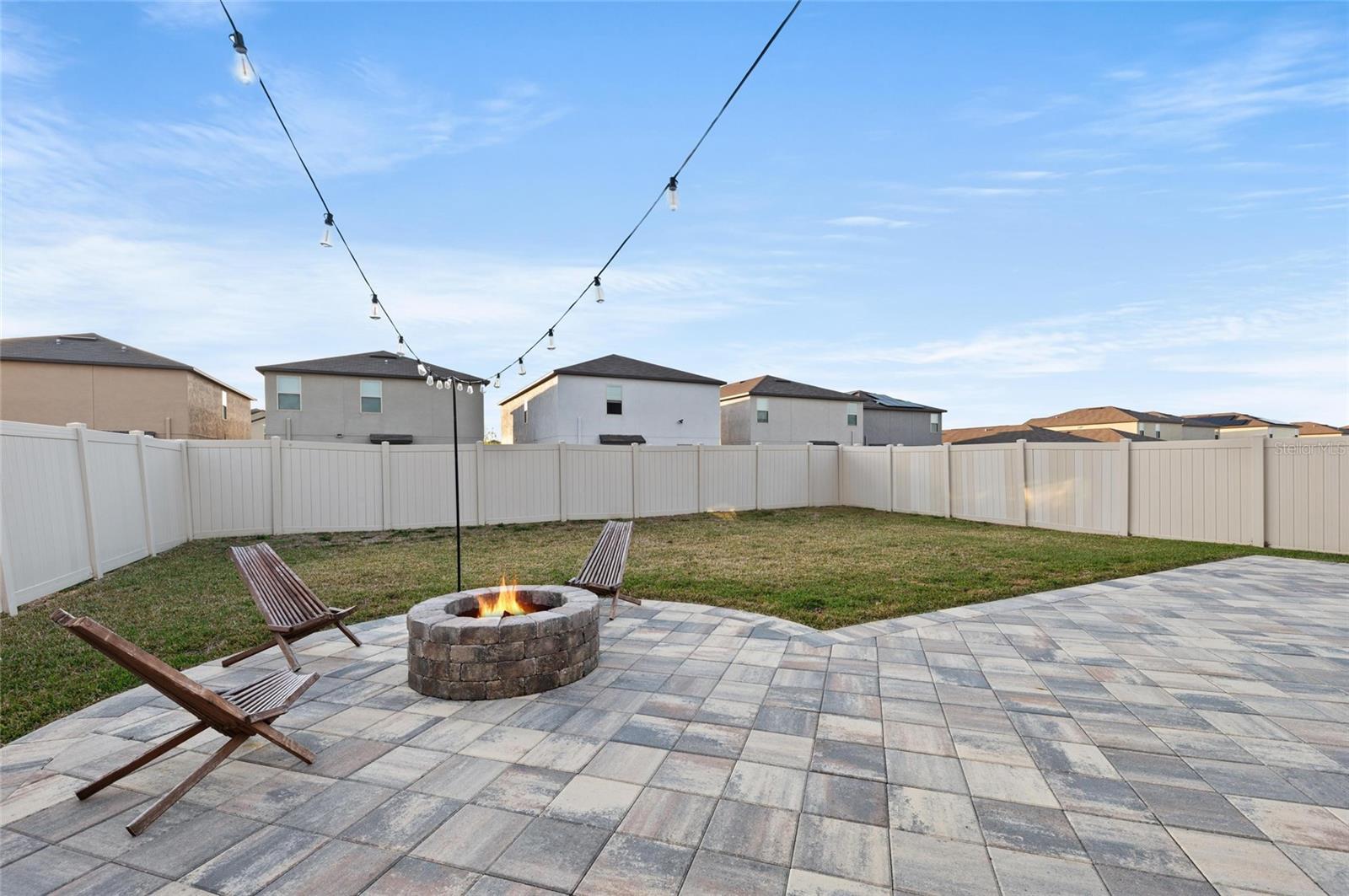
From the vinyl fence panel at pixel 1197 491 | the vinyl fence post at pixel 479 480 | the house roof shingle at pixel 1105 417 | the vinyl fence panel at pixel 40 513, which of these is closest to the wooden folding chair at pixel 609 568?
the vinyl fence panel at pixel 40 513

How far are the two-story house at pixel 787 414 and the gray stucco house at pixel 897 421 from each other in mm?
2091

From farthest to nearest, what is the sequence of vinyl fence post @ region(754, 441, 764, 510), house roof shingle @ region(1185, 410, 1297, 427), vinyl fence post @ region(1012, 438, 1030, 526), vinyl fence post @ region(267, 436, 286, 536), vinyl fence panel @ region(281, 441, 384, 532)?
1. house roof shingle @ region(1185, 410, 1297, 427)
2. vinyl fence post @ region(754, 441, 764, 510)
3. vinyl fence post @ region(1012, 438, 1030, 526)
4. vinyl fence panel @ region(281, 441, 384, 532)
5. vinyl fence post @ region(267, 436, 286, 536)

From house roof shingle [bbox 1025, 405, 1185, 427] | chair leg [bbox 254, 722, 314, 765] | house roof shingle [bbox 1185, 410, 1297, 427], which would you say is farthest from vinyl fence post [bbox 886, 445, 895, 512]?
house roof shingle [bbox 1185, 410, 1297, 427]

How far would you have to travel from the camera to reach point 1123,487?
39.3ft

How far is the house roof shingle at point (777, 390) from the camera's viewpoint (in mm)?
28562

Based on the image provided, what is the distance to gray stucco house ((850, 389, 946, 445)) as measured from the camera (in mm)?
33250

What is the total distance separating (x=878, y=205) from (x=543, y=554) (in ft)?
31.9

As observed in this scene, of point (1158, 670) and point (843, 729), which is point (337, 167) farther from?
point (1158, 670)

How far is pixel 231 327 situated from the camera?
12867 mm

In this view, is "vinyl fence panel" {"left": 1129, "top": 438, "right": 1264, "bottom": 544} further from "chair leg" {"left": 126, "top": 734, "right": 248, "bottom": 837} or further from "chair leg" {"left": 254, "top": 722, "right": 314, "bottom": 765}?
"chair leg" {"left": 126, "top": 734, "right": 248, "bottom": 837}

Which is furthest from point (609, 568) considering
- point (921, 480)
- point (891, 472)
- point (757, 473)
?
point (891, 472)

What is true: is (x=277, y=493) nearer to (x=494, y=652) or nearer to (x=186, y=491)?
(x=186, y=491)

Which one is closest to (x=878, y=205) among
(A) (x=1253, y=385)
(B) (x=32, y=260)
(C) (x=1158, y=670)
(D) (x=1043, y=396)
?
(C) (x=1158, y=670)

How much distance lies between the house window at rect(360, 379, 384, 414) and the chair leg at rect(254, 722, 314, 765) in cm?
2089
